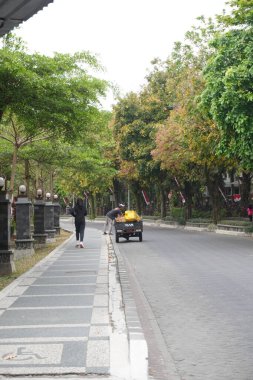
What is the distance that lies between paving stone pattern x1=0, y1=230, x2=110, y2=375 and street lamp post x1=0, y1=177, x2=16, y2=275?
39.3 inches

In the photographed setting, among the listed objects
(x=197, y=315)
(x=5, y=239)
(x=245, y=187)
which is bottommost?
(x=197, y=315)

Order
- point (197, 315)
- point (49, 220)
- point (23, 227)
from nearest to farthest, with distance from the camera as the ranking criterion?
point (197, 315)
point (23, 227)
point (49, 220)

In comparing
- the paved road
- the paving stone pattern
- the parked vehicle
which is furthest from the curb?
the parked vehicle

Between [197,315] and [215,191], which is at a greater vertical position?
[215,191]

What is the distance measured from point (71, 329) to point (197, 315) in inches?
92.2

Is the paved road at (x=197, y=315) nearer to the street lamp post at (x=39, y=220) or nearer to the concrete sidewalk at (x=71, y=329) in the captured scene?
the concrete sidewalk at (x=71, y=329)

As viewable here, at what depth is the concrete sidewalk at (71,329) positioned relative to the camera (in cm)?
640

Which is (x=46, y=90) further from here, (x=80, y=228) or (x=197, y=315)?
(x=80, y=228)

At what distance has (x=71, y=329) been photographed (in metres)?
8.22

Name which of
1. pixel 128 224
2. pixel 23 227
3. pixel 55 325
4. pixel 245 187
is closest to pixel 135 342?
pixel 55 325

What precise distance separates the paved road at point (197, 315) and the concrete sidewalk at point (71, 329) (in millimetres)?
308

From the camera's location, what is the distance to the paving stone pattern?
6547 mm

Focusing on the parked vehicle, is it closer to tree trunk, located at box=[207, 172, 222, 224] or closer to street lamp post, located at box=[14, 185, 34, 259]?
street lamp post, located at box=[14, 185, 34, 259]

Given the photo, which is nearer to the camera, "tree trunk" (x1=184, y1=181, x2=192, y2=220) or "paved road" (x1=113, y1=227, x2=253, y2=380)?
"paved road" (x1=113, y1=227, x2=253, y2=380)
